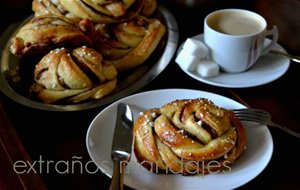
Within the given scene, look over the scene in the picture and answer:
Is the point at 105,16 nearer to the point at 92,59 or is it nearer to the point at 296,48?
the point at 92,59

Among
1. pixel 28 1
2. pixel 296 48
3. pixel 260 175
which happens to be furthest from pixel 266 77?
pixel 28 1

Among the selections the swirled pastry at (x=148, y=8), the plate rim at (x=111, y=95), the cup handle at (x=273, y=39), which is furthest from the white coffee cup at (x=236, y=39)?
the swirled pastry at (x=148, y=8)

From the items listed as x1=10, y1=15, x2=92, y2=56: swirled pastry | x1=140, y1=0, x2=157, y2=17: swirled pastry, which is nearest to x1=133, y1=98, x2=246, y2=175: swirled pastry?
x1=10, y1=15, x2=92, y2=56: swirled pastry

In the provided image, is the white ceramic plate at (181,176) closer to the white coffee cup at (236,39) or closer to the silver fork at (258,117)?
the silver fork at (258,117)

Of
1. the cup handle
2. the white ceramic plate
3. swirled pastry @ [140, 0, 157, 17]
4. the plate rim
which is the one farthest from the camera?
swirled pastry @ [140, 0, 157, 17]

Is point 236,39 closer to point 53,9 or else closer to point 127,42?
point 127,42

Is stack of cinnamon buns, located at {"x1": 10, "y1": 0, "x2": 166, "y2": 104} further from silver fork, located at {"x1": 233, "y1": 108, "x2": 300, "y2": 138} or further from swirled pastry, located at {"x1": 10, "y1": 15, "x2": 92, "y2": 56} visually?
silver fork, located at {"x1": 233, "y1": 108, "x2": 300, "y2": 138}
